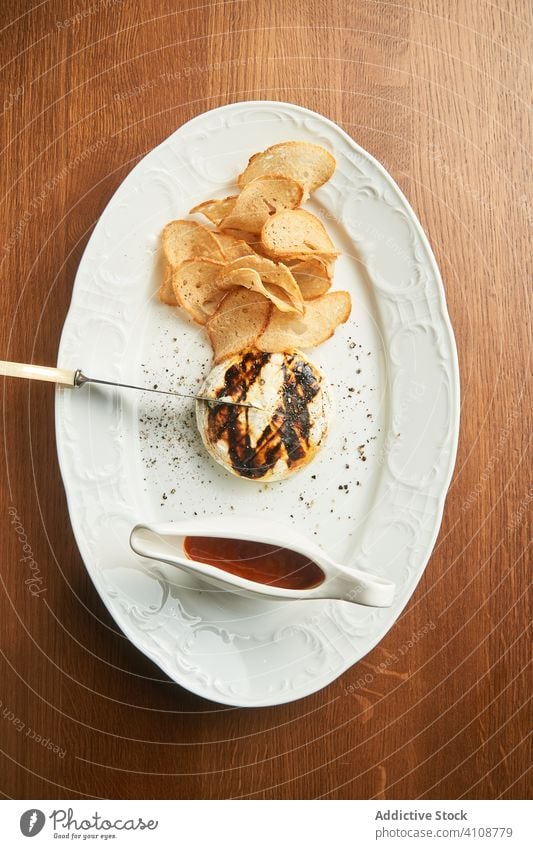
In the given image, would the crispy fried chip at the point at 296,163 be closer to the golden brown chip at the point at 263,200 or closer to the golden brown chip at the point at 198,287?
the golden brown chip at the point at 263,200

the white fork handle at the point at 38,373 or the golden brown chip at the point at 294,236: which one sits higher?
the golden brown chip at the point at 294,236

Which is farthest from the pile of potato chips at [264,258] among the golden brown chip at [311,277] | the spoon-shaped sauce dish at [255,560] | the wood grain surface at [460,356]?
the spoon-shaped sauce dish at [255,560]

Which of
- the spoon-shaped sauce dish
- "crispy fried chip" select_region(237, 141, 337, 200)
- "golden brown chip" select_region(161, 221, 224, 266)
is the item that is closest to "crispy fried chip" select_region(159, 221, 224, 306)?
"golden brown chip" select_region(161, 221, 224, 266)

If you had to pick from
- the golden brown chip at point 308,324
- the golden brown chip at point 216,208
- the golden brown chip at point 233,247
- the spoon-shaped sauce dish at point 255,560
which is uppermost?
the golden brown chip at point 216,208

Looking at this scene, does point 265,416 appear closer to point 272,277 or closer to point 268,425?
point 268,425

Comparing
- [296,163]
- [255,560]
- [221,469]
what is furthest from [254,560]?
[296,163]

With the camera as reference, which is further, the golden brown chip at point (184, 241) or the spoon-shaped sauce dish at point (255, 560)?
the golden brown chip at point (184, 241)

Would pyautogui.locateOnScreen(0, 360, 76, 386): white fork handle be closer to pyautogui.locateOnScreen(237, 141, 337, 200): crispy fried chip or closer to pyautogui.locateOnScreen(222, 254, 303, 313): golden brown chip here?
pyautogui.locateOnScreen(222, 254, 303, 313): golden brown chip
